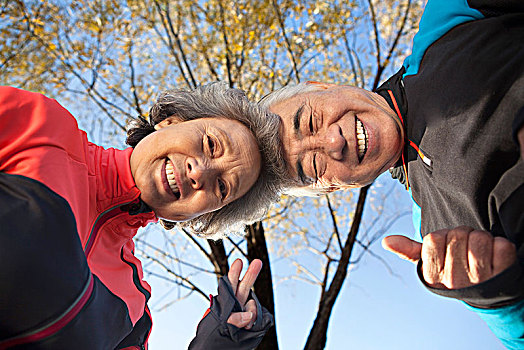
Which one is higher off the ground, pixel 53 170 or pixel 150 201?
pixel 53 170

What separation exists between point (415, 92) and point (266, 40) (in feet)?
14.6

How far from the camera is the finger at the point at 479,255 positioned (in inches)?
46.1

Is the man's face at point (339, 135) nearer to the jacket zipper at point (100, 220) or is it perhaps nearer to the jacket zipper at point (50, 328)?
the jacket zipper at point (100, 220)

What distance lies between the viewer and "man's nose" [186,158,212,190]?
79.7 inches

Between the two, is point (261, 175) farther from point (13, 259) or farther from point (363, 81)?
point (363, 81)

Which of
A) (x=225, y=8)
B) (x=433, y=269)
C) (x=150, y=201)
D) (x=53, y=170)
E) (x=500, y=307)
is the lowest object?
(x=500, y=307)

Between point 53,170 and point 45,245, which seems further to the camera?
point 53,170

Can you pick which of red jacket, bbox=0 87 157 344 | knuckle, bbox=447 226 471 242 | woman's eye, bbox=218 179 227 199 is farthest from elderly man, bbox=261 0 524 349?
red jacket, bbox=0 87 157 344

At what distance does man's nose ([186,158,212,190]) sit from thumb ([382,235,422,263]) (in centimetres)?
110

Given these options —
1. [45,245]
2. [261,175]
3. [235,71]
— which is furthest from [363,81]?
[45,245]

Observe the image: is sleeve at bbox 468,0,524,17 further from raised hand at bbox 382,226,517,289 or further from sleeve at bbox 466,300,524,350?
sleeve at bbox 466,300,524,350

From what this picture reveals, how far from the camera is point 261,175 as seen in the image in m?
2.67

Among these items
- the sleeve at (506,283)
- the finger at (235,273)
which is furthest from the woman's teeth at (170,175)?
the sleeve at (506,283)

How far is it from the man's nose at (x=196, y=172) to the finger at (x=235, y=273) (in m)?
0.55
